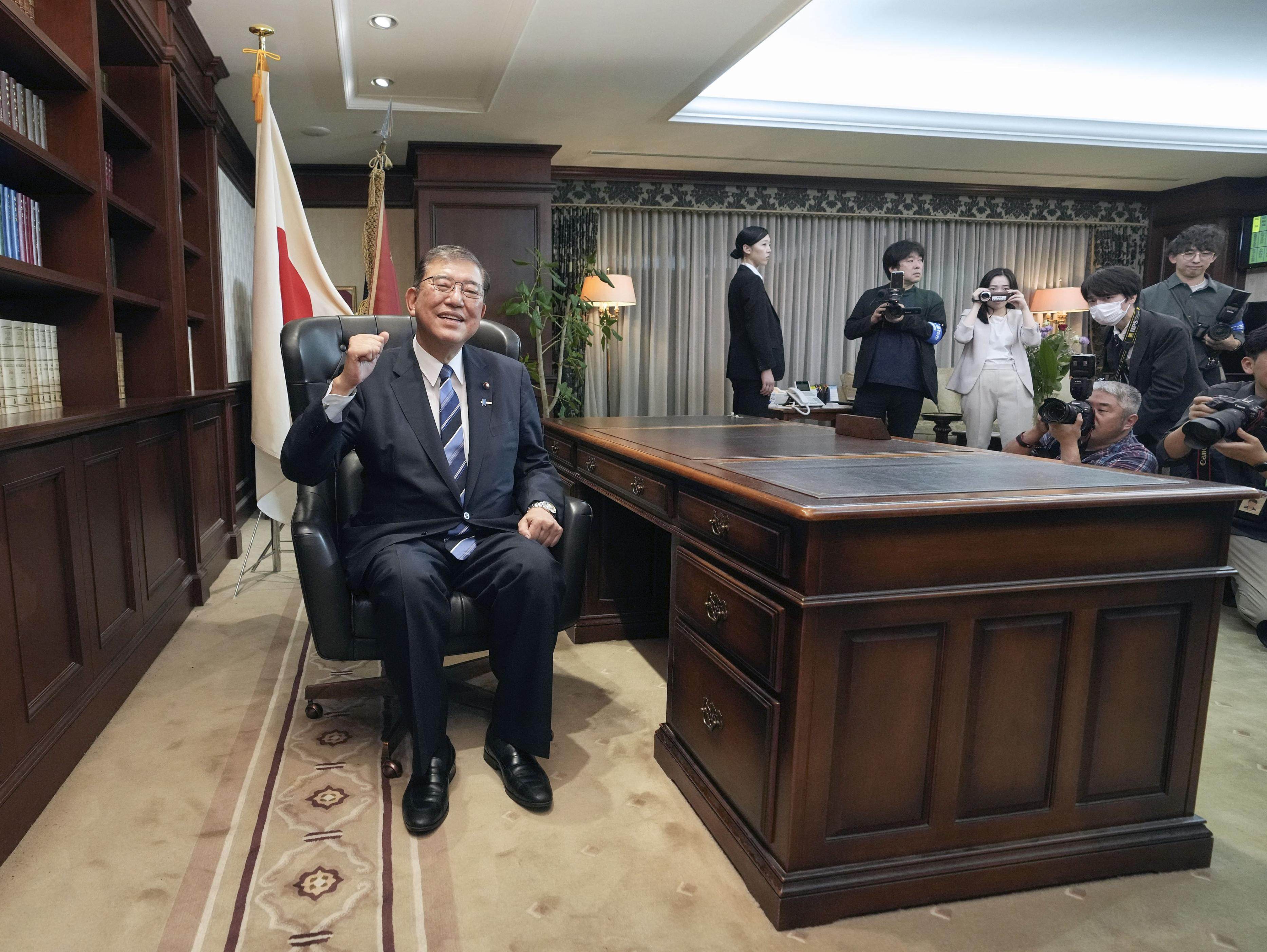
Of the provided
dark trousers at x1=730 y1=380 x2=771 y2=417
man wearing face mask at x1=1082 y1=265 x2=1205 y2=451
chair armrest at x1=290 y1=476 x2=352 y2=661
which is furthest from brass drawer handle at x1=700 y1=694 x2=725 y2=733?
dark trousers at x1=730 y1=380 x2=771 y2=417

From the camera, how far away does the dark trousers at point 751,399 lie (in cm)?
450

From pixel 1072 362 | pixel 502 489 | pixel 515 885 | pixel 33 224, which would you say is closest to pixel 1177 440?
pixel 1072 362

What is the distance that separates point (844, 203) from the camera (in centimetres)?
706

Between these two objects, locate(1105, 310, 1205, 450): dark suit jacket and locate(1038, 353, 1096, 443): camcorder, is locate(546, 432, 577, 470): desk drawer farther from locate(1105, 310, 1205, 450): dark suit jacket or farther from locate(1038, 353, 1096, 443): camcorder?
locate(1105, 310, 1205, 450): dark suit jacket

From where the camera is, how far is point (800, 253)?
7125 millimetres

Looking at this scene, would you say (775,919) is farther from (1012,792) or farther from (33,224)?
(33,224)

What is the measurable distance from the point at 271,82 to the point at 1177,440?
446 cm

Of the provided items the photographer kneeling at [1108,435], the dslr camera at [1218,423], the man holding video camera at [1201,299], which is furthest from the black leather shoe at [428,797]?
the man holding video camera at [1201,299]

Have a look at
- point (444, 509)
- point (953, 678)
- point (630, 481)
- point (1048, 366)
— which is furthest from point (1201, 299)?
point (444, 509)

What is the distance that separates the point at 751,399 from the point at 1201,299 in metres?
2.12

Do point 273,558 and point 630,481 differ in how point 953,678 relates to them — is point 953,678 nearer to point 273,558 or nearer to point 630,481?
point 630,481

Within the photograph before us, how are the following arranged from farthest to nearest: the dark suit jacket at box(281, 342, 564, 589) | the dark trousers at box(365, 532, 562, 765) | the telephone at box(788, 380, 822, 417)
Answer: the telephone at box(788, 380, 822, 417) < the dark suit jacket at box(281, 342, 564, 589) < the dark trousers at box(365, 532, 562, 765)

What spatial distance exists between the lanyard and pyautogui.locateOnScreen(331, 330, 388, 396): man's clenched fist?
283 centimetres

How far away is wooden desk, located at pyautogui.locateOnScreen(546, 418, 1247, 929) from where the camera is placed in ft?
4.61
